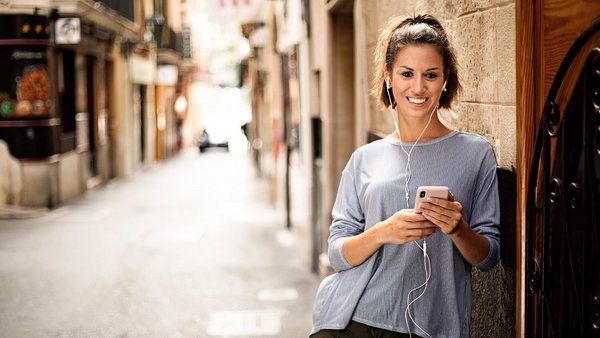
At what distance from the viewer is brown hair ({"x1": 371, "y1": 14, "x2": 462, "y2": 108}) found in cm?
272

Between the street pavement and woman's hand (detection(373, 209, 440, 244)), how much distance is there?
4643mm

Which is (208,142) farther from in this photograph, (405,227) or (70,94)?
(405,227)

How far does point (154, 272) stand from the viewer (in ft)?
32.2

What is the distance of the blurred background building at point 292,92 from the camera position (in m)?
2.79

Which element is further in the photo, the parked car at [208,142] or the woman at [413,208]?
the parked car at [208,142]

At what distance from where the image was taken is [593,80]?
7.23 feet

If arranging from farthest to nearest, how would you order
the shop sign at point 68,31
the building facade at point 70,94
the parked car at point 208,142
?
the parked car at point 208,142, the shop sign at point 68,31, the building facade at point 70,94

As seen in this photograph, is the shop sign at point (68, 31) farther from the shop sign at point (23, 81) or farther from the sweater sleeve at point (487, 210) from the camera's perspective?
the sweater sleeve at point (487, 210)

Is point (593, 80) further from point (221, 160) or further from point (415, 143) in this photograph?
point (221, 160)

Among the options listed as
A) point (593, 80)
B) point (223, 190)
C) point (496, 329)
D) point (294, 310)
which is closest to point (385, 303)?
point (496, 329)

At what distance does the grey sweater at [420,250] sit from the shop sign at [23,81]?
45.7ft

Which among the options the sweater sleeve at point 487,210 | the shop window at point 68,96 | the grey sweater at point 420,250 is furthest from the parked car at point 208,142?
the sweater sleeve at point 487,210

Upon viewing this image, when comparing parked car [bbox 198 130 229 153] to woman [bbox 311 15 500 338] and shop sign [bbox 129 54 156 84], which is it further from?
woman [bbox 311 15 500 338]

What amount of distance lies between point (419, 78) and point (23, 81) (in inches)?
555
